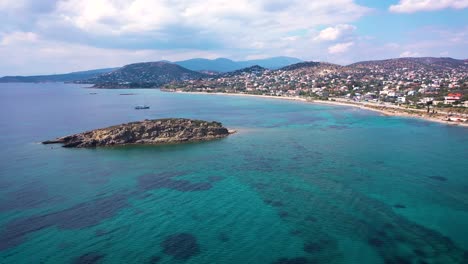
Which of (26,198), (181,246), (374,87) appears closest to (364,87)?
(374,87)

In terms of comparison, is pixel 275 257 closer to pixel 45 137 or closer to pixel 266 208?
pixel 266 208

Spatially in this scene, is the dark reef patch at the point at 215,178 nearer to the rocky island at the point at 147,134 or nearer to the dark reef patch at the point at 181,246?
the dark reef patch at the point at 181,246

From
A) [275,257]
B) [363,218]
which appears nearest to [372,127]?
[363,218]

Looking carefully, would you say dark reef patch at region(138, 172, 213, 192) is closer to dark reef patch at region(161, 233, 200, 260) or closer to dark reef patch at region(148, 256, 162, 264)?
dark reef patch at region(161, 233, 200, 260)

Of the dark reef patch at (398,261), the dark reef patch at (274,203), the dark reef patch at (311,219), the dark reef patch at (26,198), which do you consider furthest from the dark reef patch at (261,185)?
the dark reef patch at (26,198)

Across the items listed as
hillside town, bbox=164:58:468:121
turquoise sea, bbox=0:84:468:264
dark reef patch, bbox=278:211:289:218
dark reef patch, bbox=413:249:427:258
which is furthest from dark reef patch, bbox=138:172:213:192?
hillside town, bbox=164:58:468:121

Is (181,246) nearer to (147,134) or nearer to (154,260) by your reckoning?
(154,260)
